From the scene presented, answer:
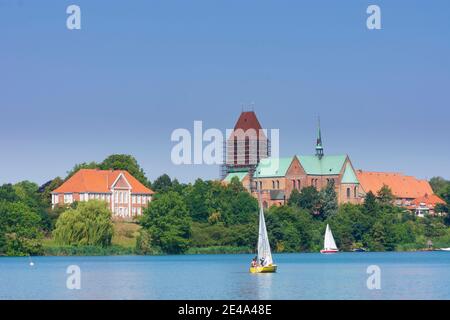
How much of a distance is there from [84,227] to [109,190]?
115 ft

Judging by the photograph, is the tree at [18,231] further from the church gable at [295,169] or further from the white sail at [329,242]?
the church gable at [295,169]

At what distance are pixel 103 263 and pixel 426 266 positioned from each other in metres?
19.0

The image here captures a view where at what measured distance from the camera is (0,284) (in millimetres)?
51188

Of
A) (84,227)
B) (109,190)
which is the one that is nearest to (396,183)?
(109,190)

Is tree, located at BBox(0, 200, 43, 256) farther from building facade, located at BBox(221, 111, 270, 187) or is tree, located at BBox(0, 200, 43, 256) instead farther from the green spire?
building facade, located at BBox(221, 111, 270, 187)

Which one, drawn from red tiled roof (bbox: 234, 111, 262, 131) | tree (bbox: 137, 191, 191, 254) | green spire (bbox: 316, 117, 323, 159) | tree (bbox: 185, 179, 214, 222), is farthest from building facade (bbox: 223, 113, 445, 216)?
tree (bbox: 137, 191, 191, 254)

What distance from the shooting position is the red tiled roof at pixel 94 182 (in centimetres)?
11819

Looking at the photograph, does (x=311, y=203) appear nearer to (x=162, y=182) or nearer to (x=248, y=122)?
(x=162, y=182)

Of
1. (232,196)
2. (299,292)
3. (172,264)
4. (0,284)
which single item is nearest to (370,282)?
(299,292)

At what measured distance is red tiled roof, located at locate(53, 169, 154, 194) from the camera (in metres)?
118

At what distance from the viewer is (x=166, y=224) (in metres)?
87.8

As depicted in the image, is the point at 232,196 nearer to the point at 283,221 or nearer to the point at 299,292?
the point at 283,221

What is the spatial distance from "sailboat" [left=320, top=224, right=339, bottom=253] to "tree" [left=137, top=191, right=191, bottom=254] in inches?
660

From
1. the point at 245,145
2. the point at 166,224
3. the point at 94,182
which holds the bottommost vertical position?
the point at 166,224
